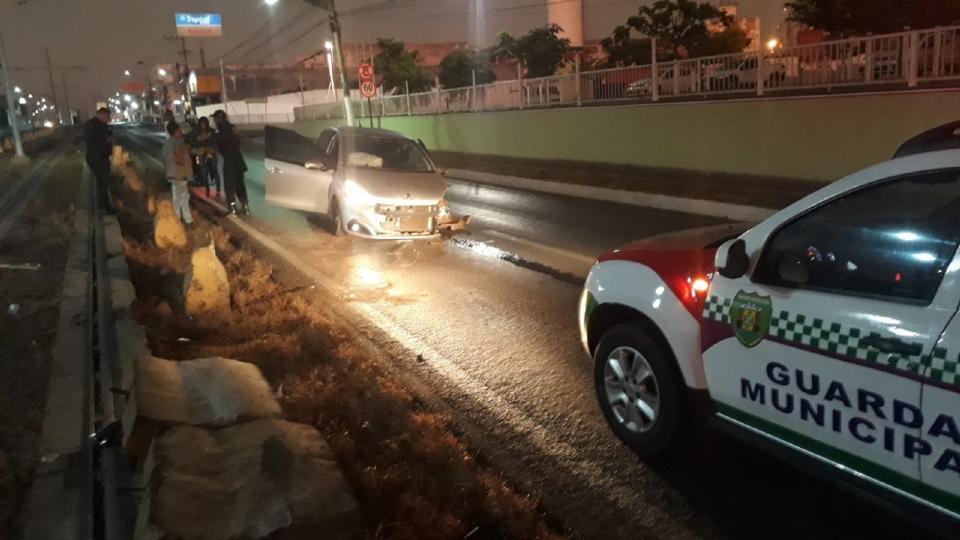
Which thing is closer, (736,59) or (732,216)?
(732,216)

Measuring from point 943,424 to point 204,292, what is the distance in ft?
19.8

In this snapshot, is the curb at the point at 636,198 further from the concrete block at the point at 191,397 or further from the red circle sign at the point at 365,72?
the red circle sign at the point at 365,72

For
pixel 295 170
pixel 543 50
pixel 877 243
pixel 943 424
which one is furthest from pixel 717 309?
pixel 543 50

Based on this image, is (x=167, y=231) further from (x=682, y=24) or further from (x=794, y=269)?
(x=682, y=24)

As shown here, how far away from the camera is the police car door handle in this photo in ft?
9.03

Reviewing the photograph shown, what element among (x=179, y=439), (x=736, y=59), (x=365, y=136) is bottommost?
(x=179, y=439)

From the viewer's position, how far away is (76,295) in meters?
8.12

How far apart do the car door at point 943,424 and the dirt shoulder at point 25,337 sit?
3.93m

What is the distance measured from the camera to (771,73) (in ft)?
51.8

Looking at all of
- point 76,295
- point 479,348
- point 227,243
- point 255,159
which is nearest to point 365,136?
point 227,243

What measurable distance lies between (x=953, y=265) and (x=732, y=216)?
33.7ft

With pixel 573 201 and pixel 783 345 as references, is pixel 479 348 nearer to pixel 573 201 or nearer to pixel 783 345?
pixel 783 345

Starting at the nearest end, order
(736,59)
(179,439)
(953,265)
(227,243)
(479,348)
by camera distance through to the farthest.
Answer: (953,265) < (179,439) < (479,348) < (227,243) < (736,59)

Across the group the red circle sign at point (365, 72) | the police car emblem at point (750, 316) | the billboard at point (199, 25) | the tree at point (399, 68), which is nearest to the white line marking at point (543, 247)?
the police car emblem at point (750, 316)
